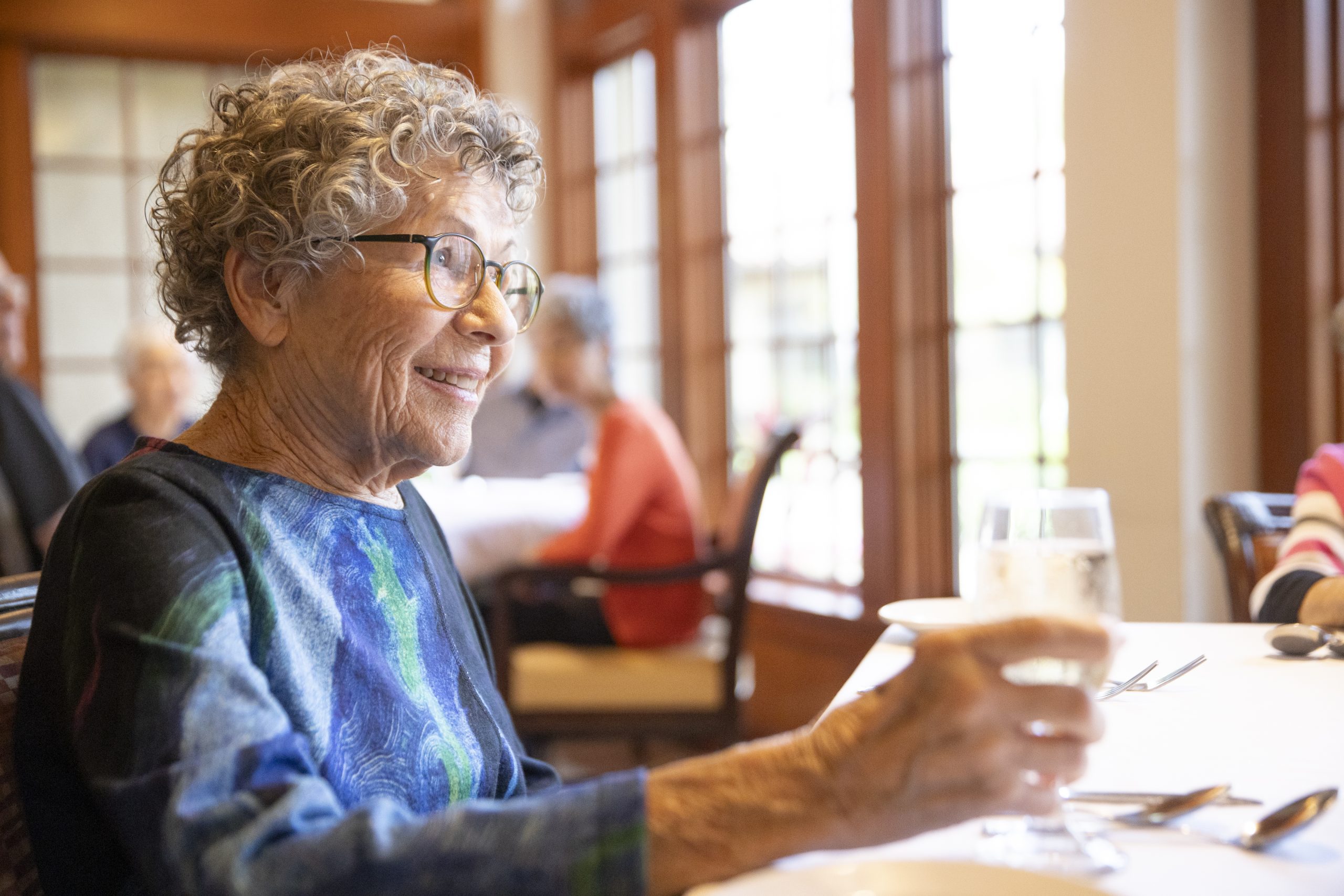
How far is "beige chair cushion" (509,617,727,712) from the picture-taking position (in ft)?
9.34

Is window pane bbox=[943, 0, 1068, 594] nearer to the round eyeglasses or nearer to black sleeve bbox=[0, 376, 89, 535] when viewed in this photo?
the round eyeglasses

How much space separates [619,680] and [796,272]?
5.76 feet

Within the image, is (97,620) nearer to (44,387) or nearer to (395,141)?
(395,141)

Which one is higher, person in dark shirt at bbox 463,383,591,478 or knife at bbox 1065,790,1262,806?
person in dark shirt at bbox 463,383,591,478

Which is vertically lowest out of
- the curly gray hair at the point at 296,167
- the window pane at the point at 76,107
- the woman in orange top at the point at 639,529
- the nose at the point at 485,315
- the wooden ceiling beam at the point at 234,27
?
the woman in orange top at the point at 639,529

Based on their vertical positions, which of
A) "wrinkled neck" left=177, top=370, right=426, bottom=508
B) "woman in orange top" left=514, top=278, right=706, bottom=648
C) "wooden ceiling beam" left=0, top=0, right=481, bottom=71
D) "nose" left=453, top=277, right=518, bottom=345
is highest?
"wooden ceiling beam" left=0, top=0, right=481, bottom=71

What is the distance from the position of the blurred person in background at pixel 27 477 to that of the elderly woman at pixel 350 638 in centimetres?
222

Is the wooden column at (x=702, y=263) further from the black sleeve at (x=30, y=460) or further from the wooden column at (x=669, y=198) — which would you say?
the black sleeve at (x=30, y=460)

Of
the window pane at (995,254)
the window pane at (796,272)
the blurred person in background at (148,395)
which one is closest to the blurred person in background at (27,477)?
the blurred person in background at (148,395)

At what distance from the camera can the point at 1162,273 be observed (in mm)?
2410

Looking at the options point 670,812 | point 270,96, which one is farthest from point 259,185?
point 670,812

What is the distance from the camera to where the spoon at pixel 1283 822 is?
68 cm

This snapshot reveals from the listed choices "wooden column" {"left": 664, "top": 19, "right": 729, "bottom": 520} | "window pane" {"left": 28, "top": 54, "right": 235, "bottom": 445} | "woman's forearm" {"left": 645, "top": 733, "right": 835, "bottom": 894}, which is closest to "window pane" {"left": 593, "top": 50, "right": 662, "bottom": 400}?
"wooden column" {"left": 664, "top": 19, "right": 729, "bottom": 520}

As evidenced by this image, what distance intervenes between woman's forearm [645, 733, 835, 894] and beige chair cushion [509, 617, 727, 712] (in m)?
2.22
